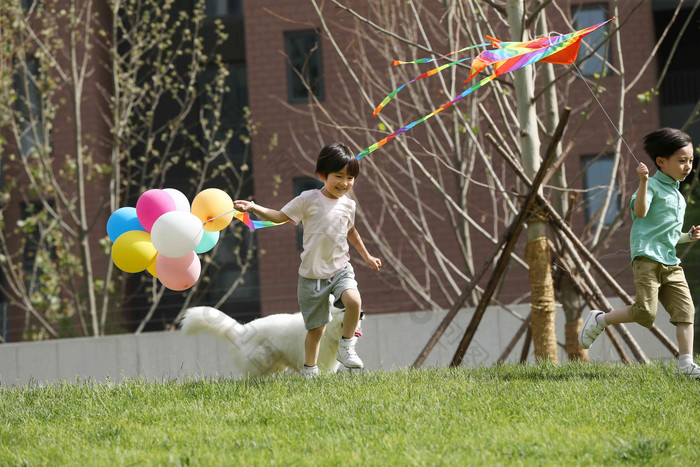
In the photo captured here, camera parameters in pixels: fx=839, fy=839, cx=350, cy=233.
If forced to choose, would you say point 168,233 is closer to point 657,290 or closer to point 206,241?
point 206,241

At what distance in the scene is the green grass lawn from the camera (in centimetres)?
396

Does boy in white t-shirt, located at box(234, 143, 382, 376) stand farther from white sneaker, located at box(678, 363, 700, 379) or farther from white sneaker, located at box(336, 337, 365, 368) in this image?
white sneaker, located at box(678, 363, 700, 379)

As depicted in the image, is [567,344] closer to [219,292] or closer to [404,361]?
[404,361]

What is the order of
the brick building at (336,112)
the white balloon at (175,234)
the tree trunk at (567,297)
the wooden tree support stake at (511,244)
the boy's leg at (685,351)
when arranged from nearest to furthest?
the white balloon at (175,234)
the boy's leg at (685,351)
the wooden tree support stake at (511,244)
the tree trunk at (567,297)
the brick building at (336,112)

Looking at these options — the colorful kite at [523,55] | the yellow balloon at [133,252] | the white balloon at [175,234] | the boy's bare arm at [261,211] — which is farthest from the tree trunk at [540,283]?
the yellow balloon at [133,252]

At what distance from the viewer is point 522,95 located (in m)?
7.80

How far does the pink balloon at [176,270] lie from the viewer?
18.8ft

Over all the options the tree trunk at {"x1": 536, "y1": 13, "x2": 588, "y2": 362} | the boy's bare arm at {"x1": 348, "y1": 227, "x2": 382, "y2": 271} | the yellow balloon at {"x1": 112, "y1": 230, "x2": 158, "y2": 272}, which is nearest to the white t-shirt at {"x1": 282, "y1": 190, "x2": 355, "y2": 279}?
the boy's bare arm at {"x1": 348, "y1": 227, "x2": 382, "y2": 271}

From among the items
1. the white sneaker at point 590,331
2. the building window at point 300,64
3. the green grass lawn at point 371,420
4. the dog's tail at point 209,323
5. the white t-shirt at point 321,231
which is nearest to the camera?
the green grass lawn at point 371,420

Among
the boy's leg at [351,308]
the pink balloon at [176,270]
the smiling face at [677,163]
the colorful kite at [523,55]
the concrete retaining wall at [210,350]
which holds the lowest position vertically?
the concrete retaining wall at [210,350]

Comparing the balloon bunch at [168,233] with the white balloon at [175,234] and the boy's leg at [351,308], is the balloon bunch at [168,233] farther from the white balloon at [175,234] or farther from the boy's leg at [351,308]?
the boy's leg at [351,308]

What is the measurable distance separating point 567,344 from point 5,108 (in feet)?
30.7

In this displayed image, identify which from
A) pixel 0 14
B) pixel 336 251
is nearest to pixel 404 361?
pixel 336 251

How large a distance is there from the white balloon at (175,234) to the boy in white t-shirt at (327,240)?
1.98ft
